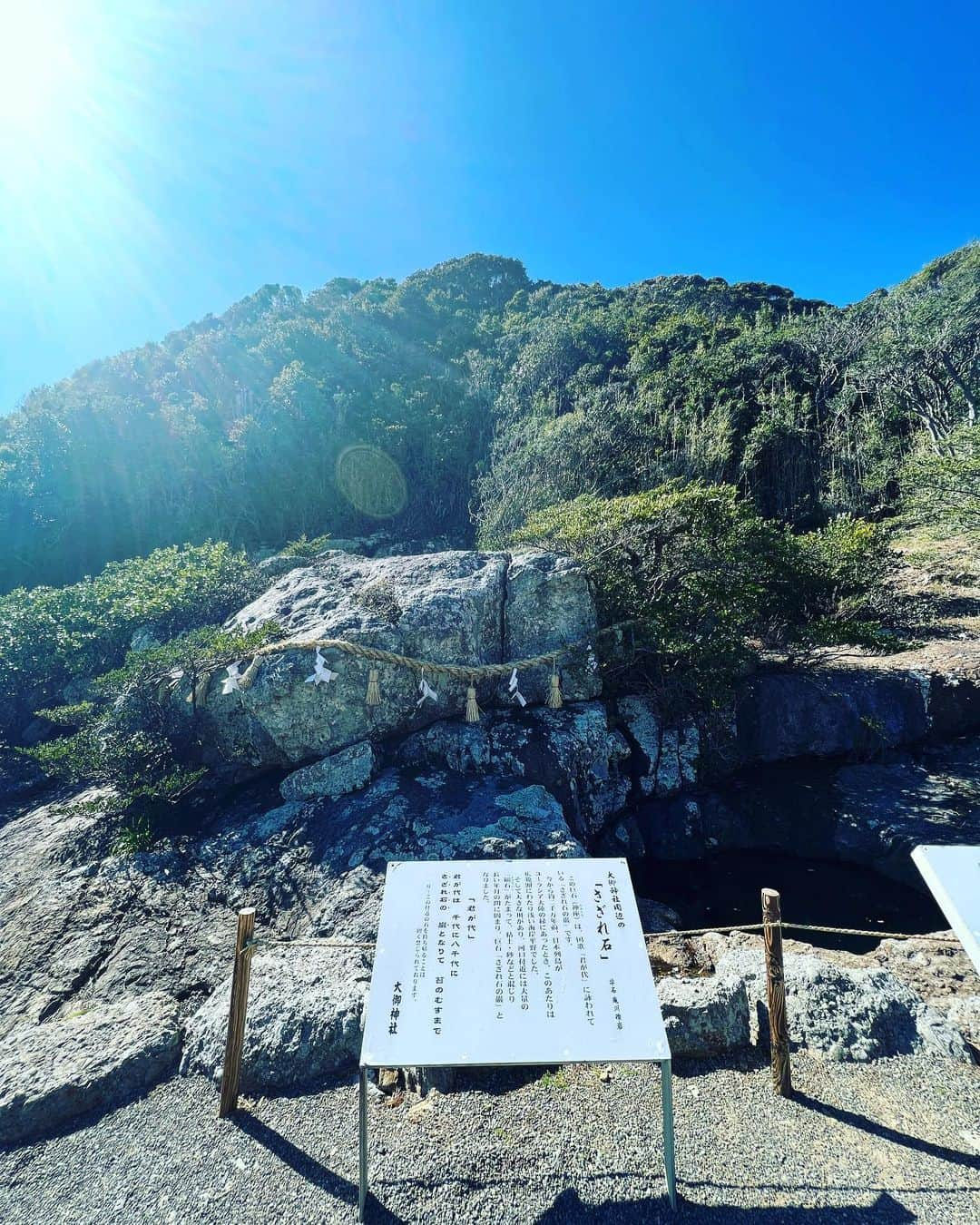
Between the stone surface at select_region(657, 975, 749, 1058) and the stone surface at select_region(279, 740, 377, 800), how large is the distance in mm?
3071

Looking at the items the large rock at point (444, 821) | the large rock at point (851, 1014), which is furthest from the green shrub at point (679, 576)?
the large rock at point (851, 1014)

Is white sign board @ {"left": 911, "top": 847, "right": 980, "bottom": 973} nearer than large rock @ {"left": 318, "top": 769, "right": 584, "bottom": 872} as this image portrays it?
Yes

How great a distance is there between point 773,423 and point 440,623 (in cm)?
1436

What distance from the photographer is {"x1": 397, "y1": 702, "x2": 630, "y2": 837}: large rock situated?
215 inches

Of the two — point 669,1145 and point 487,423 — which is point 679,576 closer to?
point 669,1145

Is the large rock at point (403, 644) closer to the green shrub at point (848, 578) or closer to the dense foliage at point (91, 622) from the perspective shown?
the dense foliage at point (91, 622)

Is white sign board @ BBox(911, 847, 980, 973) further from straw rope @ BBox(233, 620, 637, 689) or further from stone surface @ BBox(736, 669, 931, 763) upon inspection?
stone surface @ BBox(736, 669, 931, 763)

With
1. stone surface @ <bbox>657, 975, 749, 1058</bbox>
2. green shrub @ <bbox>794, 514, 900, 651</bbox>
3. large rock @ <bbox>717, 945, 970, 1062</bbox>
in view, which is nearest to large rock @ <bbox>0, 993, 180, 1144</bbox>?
stone surface @ <bbox>657, 975, 749, 1058</bbox>

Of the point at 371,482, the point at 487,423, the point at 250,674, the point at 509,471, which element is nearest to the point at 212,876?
the point at 250,674

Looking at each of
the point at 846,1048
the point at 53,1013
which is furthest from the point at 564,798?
the point at 53,1013

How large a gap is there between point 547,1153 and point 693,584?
5.33 m

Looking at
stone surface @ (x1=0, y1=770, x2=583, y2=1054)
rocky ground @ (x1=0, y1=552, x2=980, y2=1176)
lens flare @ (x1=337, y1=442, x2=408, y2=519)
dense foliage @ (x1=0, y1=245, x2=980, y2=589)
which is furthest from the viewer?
lens flare @ (x1=337, y1=442, x2=408, y2=519)

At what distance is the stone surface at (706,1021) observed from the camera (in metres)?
3.21

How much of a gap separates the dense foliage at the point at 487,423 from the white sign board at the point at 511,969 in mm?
9231
